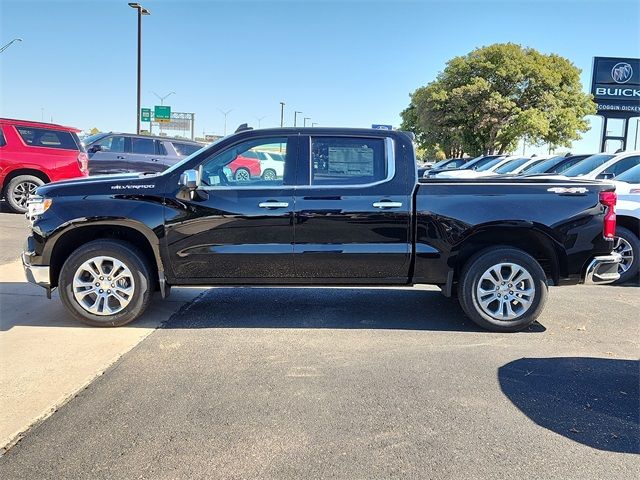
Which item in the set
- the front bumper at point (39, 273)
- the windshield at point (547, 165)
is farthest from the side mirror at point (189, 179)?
the windshield at point (547, 165)

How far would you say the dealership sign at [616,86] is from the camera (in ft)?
111

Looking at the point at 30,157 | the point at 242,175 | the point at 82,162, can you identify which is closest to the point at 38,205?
the point at 242,175

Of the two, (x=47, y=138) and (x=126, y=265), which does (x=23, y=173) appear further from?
(x=126, y=265)

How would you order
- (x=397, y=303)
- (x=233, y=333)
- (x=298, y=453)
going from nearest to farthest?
(x=298, y=453)
(x=233, y=333)
(x=397, y=303)

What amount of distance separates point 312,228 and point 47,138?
369 inches

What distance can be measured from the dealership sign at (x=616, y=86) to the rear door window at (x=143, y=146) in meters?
29.7

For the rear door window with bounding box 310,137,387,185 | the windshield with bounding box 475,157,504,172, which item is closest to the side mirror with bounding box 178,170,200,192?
the rear door window with bounding box 310,137,387,185

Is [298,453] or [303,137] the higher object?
[303,137]

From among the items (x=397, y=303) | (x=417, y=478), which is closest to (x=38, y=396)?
(x=417, y=478)

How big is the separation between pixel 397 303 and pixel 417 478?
347cm

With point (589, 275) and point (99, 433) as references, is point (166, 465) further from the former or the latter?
point (589, 275)

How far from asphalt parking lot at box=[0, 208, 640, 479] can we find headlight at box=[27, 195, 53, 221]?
111cm

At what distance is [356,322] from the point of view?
5445 mm

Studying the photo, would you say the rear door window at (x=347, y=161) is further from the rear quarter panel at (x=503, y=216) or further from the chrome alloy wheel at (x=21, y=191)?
the chrome alloy wheel at (x=21, y=191)
